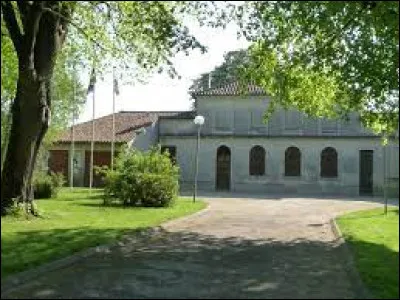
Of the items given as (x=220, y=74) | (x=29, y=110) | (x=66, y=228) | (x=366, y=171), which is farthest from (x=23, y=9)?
(x=220, y=74)

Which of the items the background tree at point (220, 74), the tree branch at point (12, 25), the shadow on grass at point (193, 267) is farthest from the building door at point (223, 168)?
the background tree at point (220, 74)

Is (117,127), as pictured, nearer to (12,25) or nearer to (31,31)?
(12,25)

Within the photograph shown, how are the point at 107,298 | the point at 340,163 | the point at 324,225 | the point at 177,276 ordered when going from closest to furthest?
the point at 107,298 < the point at 177,276 < the point at 324,225 < the point at 340,163

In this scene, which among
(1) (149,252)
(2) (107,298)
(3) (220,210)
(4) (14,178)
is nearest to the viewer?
(2) (107,298)

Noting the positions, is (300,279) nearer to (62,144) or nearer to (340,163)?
(340,163)

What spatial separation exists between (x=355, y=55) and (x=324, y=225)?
19.8 ft

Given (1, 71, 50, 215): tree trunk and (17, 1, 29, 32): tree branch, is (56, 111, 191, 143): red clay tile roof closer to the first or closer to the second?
(1, 71, 50, 215): tree trunk

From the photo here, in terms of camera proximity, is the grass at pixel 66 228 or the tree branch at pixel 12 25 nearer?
the grass at pixel 66 228

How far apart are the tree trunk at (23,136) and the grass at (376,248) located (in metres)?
9.31

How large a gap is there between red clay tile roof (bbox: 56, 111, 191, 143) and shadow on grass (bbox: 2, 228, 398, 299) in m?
34.0

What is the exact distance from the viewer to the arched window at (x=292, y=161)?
49.9 metres

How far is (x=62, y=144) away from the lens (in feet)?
175

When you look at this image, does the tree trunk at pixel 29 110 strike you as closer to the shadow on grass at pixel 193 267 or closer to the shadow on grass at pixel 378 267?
the shadow on grass at pixel 193 267

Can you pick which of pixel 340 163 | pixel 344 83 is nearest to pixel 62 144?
pixel 340 163
